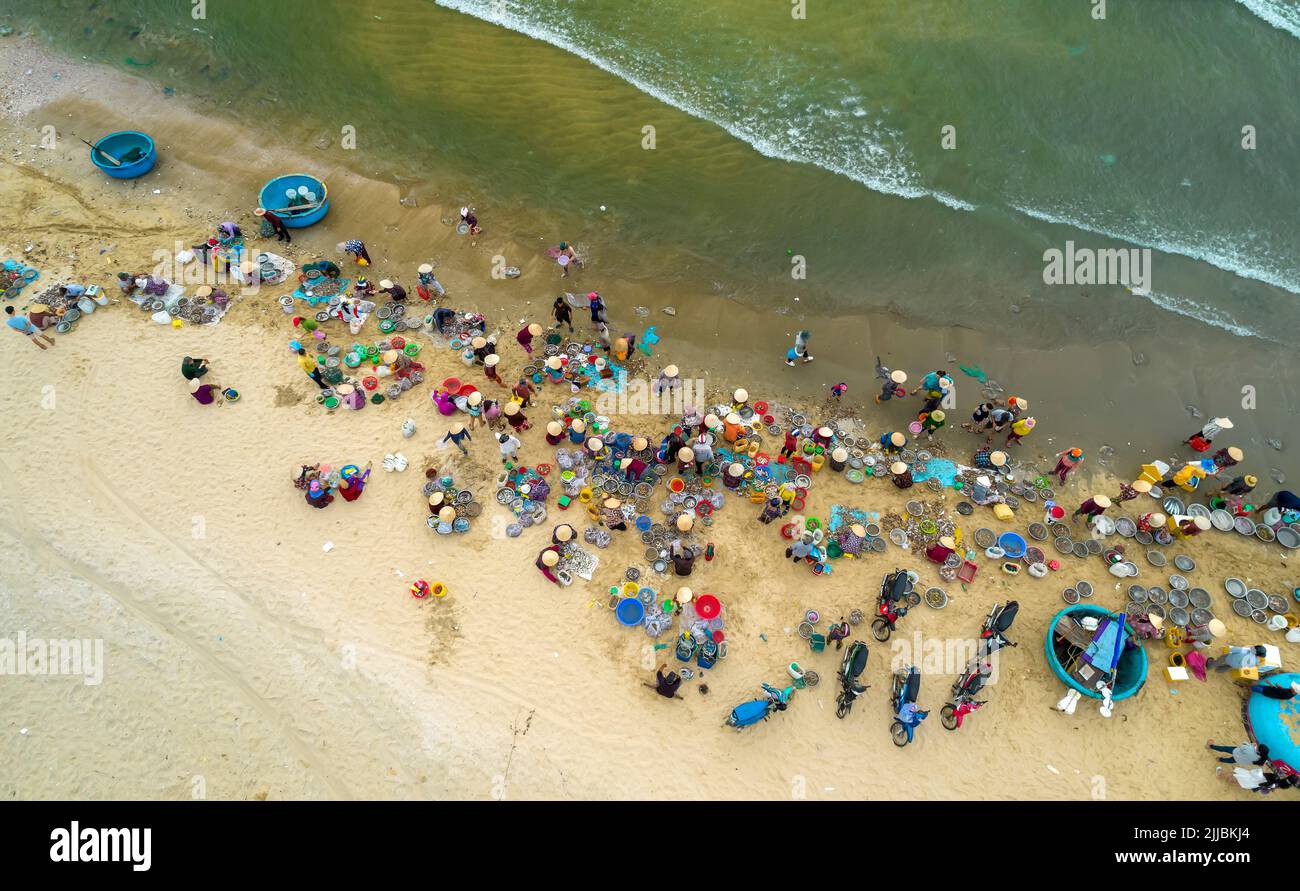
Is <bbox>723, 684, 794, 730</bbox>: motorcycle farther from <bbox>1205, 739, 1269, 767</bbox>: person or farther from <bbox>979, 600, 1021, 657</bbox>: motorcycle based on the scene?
<bbox>1205, 739, 1269, 767</bbox>: person

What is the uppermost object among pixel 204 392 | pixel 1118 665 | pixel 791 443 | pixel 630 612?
pixel 791 443

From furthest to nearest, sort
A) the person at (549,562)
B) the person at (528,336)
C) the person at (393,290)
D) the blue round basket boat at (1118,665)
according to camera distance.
→ 1. the person at (393,290)
2. the person at (528,336)
3. the person at (549,562)
4. the blue round basket boat at (1118,665)

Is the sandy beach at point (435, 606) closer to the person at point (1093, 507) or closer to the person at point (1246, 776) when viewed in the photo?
the person at point (1246, 776)

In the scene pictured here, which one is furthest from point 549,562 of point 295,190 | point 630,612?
point 295,190

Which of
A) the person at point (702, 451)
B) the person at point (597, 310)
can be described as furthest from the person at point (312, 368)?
the person at point (702, 451)

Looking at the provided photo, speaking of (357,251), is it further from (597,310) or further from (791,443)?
(791,443)

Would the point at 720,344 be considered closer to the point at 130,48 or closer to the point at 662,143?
the point at 662,143
